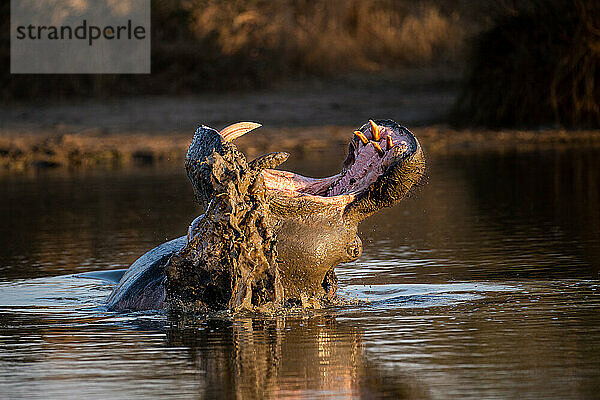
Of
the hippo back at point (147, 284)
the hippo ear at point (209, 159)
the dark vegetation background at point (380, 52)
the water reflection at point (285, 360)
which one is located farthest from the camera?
the dark vegetation background at point (380, 52)

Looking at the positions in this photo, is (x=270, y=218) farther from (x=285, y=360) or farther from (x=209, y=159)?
(x=285, y=360)

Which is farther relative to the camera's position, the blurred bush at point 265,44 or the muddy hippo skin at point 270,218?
the blurred bush at point 265,44

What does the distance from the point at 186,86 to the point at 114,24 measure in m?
1.94

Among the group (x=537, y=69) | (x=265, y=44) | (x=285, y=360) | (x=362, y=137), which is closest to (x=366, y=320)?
(x=362, y=137)

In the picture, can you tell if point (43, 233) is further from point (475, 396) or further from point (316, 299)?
point (475, 396)

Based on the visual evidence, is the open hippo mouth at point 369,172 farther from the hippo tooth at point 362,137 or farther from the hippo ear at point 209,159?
the hippo ear at point 209,159

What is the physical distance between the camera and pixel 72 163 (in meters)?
17.7

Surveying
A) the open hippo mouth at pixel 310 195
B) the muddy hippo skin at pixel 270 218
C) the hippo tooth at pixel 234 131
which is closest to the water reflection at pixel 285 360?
the muddy hippo skin at pixel 270 218

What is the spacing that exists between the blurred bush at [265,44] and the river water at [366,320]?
10.1 metres

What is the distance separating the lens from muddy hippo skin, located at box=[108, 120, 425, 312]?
6363 millimetres

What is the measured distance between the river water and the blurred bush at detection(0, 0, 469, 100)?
10.1m

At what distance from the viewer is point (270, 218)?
6465 millimetres

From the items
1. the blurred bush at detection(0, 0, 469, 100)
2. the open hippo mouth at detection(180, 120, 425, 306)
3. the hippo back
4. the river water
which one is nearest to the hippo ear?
the open hippo mouth at detection(180, 120, 425, 306)

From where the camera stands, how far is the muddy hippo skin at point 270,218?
6363 mm
